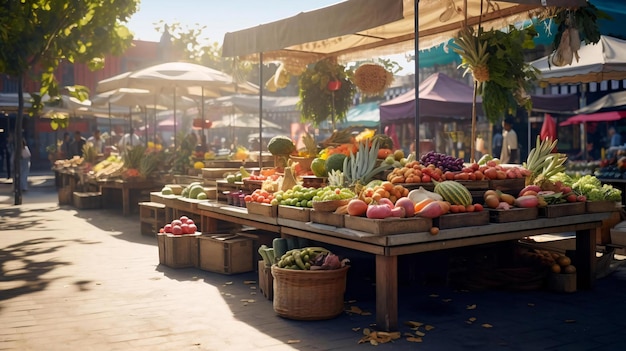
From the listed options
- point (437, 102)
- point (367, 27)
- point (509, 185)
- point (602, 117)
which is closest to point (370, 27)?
point (367, 27)

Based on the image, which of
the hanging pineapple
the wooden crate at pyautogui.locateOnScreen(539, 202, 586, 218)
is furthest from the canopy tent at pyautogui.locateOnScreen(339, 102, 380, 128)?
the wooden crate at pyautogui.locateOnScreen(539, 202, 586, 218)

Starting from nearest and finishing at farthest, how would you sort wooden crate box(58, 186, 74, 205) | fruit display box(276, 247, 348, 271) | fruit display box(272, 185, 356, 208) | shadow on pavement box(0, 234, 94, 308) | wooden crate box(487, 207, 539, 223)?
1. fruit display box(276, 247, 348, 271)
2. wooden crate box(487, 207, 539, 223)
3. fruit display box(272, 185, 356, 208)
4. shadow on pavement box(0, 234, 94, 308)
5. wooden crate box(58, 186, 74, 205)

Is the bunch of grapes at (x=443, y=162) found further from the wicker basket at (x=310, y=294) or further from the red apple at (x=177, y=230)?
the red apple at (x=177, y=230)

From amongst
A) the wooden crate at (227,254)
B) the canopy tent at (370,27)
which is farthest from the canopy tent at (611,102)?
the wooden crate at (227,254)

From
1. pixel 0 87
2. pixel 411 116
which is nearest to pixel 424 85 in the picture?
pixel 411 116

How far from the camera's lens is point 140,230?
35.5ft

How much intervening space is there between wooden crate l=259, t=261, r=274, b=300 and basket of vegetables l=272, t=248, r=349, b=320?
0.55m

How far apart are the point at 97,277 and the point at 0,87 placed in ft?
95.2

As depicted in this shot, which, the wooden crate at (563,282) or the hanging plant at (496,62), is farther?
the hanging plant at (496,62)

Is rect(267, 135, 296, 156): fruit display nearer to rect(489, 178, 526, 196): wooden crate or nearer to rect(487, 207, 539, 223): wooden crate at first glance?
rect(489, 178, 526, 196): wooden crate

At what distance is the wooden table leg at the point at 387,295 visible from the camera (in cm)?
509

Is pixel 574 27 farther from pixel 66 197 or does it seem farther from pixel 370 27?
pixel 66 197

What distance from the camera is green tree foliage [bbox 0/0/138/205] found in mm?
13000

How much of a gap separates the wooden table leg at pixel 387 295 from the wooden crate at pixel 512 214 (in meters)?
1.28
